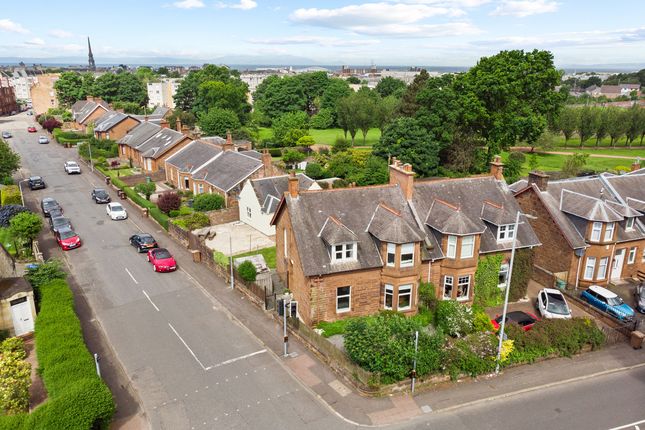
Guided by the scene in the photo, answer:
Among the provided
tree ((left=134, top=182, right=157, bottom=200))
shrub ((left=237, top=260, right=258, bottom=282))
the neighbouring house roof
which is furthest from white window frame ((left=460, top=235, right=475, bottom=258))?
tree ((left=134, top=182, right=157, bottom=200))

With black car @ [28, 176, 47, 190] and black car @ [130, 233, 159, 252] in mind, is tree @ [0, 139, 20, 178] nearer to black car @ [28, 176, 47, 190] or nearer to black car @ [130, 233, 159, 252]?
black car @ [28, 176, 47, 190]


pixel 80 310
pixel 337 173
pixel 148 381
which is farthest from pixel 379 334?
pixel 337 173

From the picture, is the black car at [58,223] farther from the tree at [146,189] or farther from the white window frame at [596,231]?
the white window frame at [596,231]

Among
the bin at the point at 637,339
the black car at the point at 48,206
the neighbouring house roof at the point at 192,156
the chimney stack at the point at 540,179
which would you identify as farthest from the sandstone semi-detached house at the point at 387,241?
the neighbouring house roof at the point at 192,156

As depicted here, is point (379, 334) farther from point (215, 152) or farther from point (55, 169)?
point (55, 169)

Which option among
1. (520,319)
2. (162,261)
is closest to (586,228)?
(520,319)
